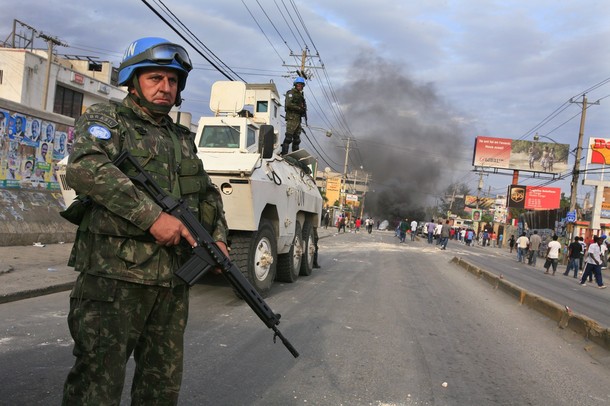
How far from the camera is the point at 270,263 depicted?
22.4 ft

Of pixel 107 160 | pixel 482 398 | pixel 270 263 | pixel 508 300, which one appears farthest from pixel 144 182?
pixel 508 300

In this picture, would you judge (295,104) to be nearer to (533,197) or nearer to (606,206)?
(606,206)

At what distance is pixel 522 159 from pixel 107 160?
53.6 m

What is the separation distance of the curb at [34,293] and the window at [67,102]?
27787 millimetres

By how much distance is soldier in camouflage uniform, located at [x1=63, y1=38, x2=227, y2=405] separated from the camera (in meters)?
1.88

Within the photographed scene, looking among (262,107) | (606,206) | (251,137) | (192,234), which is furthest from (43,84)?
(606,206)

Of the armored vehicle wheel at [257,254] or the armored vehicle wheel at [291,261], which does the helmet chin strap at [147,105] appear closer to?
the armored vehicle wheel at [257,254]

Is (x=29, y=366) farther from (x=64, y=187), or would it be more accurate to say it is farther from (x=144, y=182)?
(x=64, y=187)

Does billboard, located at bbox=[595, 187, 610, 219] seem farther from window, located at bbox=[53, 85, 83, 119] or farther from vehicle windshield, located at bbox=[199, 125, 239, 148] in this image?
window, located at bbox=[53, 85, 83, 119]

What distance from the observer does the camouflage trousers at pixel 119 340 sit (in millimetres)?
1889

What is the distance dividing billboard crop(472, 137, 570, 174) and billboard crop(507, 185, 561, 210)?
2.43 m

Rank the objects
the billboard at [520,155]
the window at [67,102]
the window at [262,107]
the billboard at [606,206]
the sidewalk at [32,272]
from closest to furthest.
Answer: the sidewalk at [32,272], the window at [262,107], the window at [67,102], the billboard at [606,206], the billboard at [520,155]

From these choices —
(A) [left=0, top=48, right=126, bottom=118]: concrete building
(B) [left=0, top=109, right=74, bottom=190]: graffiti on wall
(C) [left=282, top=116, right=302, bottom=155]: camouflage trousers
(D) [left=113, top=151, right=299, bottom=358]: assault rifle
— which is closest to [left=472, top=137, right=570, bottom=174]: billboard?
(A) [left=0, top=48, right=126, bottom=118]: concrete building

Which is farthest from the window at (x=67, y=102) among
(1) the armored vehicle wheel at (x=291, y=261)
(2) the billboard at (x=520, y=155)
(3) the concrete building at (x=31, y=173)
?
(2) the billboard at (x=520, y=155)
